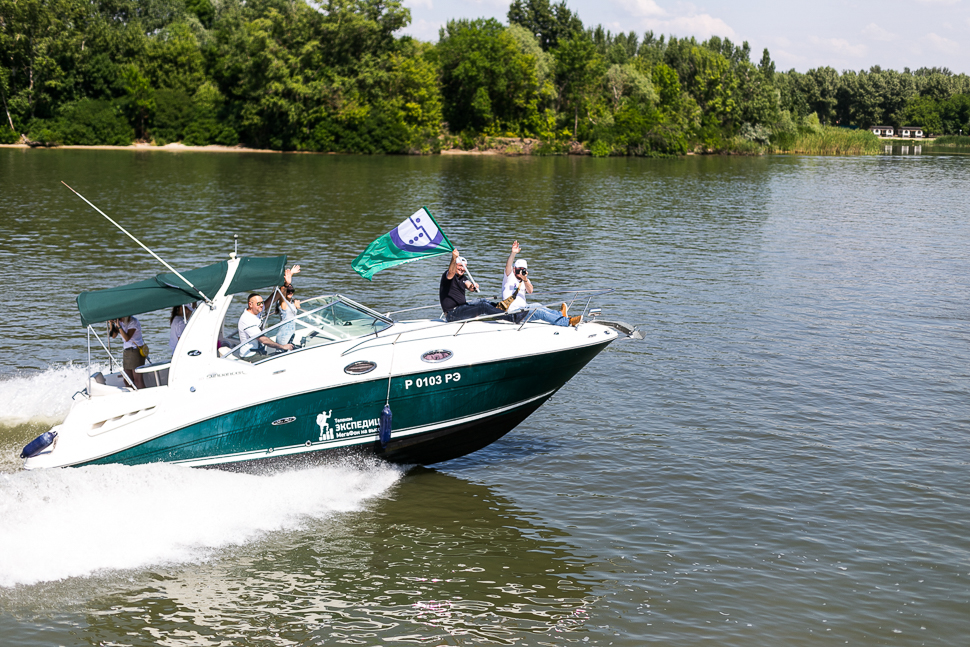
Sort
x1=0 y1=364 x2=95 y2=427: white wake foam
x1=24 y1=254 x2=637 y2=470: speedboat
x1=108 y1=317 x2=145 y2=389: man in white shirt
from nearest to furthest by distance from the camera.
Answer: x1=24 y1=254 x2=637 y2=470: speedboat → x1=108 y1=317 x2=145 y2=389: man in white shirt → x1=0 y1=364 x2=95 y2=427: white wake foam

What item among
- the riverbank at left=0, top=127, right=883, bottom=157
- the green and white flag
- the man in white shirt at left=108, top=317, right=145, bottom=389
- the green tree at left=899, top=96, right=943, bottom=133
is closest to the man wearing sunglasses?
the green and white flag

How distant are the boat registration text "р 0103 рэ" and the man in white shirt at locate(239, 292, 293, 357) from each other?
161 cm

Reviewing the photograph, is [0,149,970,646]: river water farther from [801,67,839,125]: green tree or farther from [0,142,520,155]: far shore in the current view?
[801,67,839,125]: green tree

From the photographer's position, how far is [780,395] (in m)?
14.8

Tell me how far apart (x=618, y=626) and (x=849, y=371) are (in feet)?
31.9

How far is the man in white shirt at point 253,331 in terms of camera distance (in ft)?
35.2

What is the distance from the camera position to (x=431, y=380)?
35.1ft

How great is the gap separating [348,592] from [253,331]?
3839mm

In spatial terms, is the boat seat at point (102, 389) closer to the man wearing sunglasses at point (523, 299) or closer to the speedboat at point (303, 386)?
the speedboat at point (303, 386)

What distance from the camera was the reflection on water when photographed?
8156 mm

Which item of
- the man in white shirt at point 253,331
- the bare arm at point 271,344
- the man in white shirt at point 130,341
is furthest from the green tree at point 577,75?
the bare arm at point 271,344

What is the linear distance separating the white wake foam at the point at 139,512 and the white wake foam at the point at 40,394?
308cm

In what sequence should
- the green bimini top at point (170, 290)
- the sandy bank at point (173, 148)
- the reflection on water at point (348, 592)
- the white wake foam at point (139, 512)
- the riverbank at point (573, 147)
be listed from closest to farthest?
the reflection on water at point (348, 592)
the white wake foam at point (139, 512)
the green bimini top at point (170, 290)
the sandy bank at point (173, 148)
the riverbank at point (573, 147)

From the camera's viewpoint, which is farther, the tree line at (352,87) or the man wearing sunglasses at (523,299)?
the tree line at (352,87)
